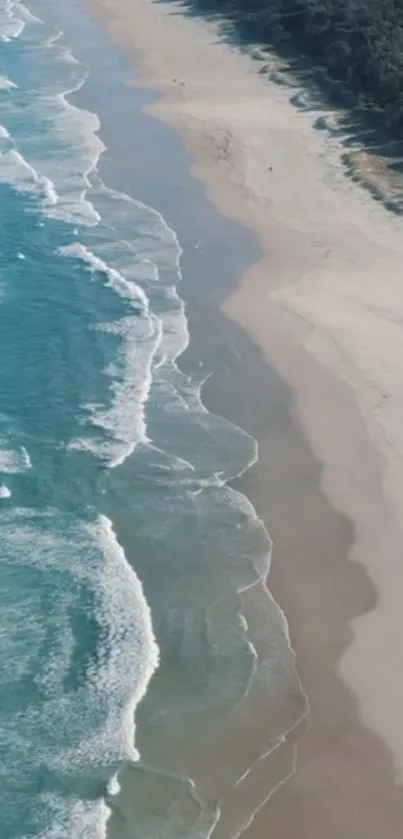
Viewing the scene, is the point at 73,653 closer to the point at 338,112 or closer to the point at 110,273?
the point at 110,273

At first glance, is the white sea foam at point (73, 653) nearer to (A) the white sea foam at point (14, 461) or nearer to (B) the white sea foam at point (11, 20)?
(A) the white sea foam at point (14, 461)

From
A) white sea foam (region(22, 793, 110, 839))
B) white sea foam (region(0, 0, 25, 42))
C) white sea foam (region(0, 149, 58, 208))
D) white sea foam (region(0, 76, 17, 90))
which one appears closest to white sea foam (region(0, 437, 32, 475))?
white sea foam (region(22, 793, 110, 839))

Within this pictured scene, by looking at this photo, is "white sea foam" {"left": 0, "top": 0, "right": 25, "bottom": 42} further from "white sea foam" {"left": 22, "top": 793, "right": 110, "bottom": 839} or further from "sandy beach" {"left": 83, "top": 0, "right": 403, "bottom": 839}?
"white sea foam" {"left": 22, "top": 793, "right": 110, "bottom": 839}

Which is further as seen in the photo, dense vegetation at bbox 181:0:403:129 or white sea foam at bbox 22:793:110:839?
dense vegetation at bbox 181:0:403:129

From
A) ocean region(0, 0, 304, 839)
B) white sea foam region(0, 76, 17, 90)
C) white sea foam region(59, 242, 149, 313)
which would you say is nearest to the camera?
ocean region(0, 0, 304, 839)

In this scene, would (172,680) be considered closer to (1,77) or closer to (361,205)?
(361,205)

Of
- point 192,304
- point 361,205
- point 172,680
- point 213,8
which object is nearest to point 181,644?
point 172,680

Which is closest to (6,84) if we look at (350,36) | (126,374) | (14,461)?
(350,36)

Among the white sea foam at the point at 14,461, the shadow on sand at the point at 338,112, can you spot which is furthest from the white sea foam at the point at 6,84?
the white sea foam at the point at 14,461
